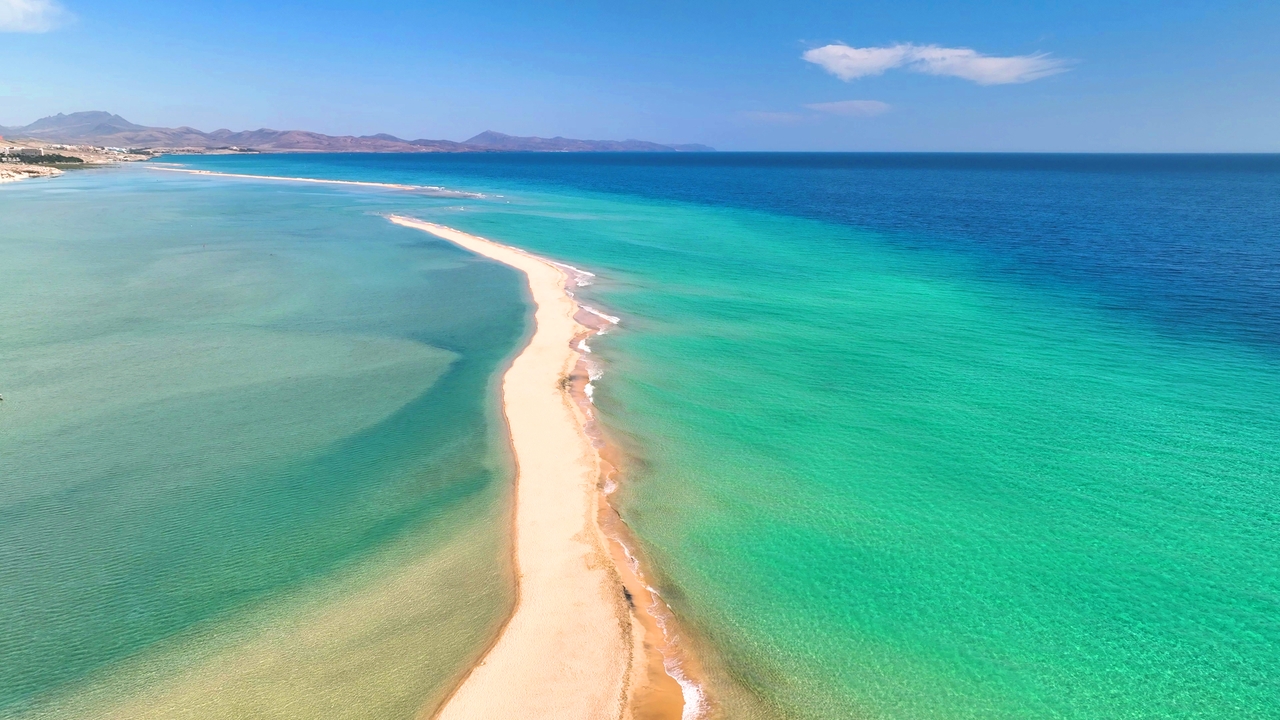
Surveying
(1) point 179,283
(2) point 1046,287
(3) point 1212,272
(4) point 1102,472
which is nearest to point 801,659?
(4) point 1102,472

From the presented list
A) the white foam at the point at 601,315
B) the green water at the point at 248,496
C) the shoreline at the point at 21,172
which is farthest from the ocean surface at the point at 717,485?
the shoreline at the point at 21,172

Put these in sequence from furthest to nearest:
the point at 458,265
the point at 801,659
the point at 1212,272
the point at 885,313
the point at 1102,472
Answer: the point at 458,265 < the point at 1212,272 < the point at 885,313 < the point at 1102,472 < the point at 801,659

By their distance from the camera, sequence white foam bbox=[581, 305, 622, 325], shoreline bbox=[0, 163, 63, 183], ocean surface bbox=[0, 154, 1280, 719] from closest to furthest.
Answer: ocean surface bbox=[0, 154, 1280, 719] < white foam bbox=[581, 305, 622, 325] < shoreline bbox=[0, 163, 63, 183]

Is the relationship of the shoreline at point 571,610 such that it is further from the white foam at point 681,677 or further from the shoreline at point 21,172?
the shoreline at point 21,172

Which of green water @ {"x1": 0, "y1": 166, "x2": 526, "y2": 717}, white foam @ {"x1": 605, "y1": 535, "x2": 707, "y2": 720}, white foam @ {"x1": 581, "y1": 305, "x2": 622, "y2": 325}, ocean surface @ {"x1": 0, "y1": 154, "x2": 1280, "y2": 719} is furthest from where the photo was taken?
white foam @ {"x1": 581, "y1": 305, "x2": 622, "y2": 325}

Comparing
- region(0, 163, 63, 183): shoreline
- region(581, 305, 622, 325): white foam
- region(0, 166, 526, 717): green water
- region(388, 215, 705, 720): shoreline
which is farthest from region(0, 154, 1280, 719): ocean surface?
region(0, 163, 63, 183): shoreline

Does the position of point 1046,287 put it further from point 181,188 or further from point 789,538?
point 181,188

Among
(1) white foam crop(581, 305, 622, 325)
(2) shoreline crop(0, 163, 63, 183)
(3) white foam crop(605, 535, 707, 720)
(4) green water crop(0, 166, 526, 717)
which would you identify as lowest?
(3) white foam crop(605, 535, 707, 720)

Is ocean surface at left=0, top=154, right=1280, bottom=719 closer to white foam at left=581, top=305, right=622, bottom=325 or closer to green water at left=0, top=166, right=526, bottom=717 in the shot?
green water at left=0, top=166, right=526, bottom=717
